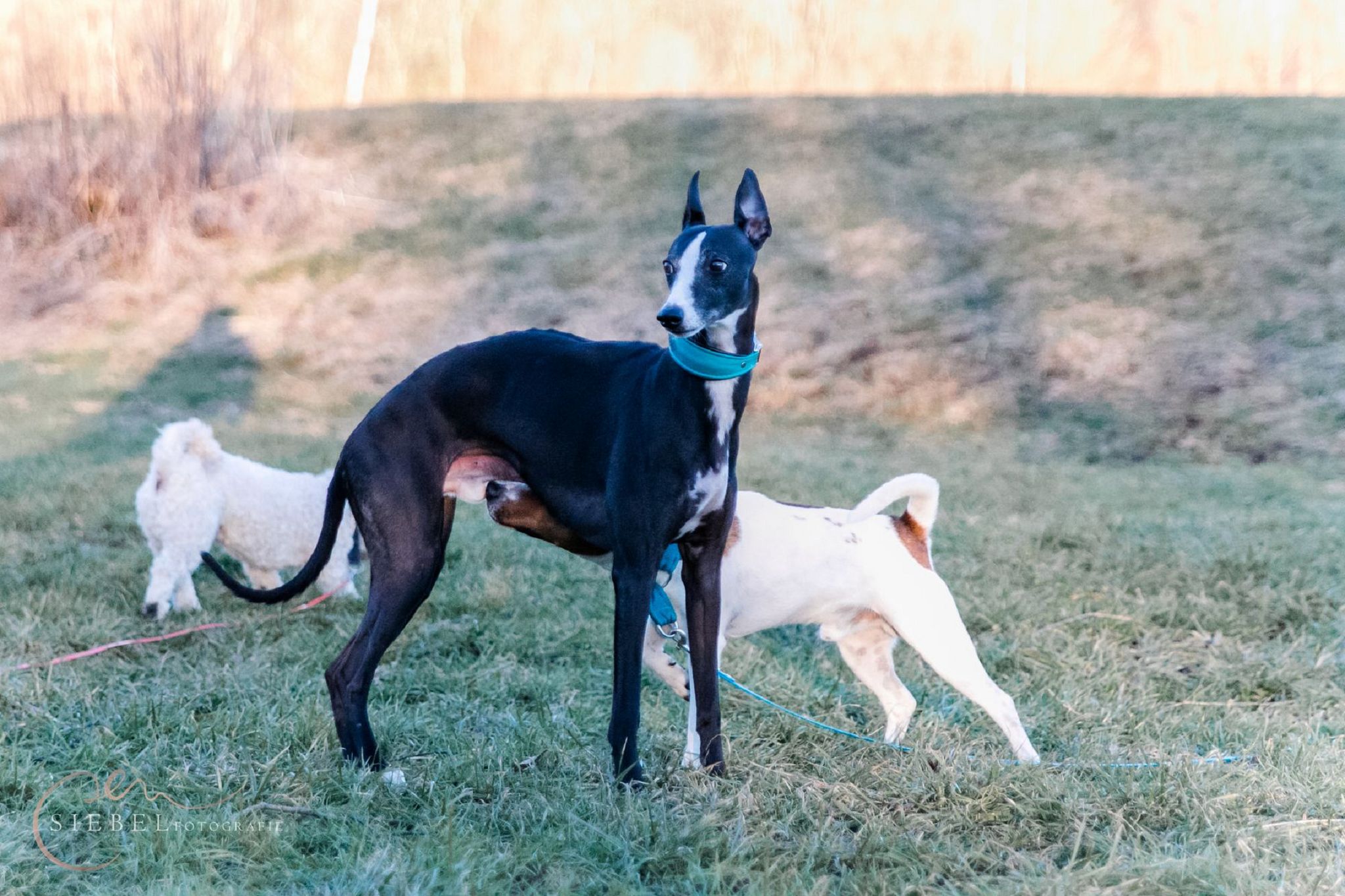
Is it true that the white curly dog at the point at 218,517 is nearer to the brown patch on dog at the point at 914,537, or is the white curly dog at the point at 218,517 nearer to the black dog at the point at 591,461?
the black dog at the point at 591,461

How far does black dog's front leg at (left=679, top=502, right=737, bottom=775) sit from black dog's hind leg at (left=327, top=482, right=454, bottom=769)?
0.71 meters

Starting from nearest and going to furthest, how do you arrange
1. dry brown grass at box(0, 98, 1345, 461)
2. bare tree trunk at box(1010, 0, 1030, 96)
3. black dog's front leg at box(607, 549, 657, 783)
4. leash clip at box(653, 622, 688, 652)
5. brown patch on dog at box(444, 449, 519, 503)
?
black dog's front leg at box(607, 549, 657, 783), brown patch on dog at box(444, 449, 519, 503), leash clip at box(653, 622, 688, 652), dry brown grass at box(0, 98, 1345, 461), bare tree trunk at box(1010, 0, 1030, 96)

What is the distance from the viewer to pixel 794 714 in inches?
143

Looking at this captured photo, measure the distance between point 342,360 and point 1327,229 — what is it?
1102 centimetres

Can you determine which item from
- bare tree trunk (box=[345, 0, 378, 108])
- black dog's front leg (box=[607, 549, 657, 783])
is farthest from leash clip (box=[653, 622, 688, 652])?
bare tree trunk (box=[345, 0, 378, 108])

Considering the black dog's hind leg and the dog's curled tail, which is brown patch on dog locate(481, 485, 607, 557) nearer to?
the black dog's hind leg

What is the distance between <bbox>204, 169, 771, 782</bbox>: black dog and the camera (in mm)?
2826

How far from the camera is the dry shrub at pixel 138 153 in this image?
13016 mm

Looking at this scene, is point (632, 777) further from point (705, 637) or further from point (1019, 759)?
point (1019, 759)

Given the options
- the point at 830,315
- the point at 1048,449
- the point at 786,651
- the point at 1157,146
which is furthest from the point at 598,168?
the point at 786,651

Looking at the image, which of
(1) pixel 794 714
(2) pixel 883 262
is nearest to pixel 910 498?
(1) pixel 794 714

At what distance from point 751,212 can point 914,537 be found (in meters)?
1.39

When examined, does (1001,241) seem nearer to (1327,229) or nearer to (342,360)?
(1327,229)

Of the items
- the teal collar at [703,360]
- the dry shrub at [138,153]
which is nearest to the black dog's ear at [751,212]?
the teal collar at [703,360]
